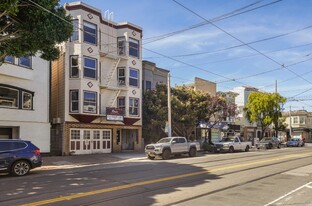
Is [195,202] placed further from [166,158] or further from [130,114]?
[130,114]

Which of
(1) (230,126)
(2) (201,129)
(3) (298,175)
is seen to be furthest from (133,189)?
(1) (230,126)

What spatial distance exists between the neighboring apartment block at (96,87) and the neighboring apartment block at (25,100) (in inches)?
82.9

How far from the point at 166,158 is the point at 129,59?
1187 centimetres

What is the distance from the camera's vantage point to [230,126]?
5425cm

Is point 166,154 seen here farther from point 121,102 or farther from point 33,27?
point 33,27

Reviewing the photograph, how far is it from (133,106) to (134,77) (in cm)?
277

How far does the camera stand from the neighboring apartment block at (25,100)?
2500 cm

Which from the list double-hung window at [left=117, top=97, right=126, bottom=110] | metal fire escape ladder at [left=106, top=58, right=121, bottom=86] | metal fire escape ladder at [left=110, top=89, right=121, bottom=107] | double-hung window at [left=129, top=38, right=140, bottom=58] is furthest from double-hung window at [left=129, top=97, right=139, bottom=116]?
double-hung window at [left=129, top=38, right=140, bottom=58]

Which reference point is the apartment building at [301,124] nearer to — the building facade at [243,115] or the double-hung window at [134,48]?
the building facade at [243,115]

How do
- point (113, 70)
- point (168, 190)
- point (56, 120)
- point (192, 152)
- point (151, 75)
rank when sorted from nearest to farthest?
point (168, 190)
point (192, 152)
point (56, 120)
point (113, 70)
point (151, 75)

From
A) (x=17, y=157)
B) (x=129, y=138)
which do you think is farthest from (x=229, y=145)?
(x=17, y=157)

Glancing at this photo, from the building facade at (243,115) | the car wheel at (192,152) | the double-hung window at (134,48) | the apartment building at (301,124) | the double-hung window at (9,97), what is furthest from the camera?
the apartment building at (301,124)

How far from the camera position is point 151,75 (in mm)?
40500

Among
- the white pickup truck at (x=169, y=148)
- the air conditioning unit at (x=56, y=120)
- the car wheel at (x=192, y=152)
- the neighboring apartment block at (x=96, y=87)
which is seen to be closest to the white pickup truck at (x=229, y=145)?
the car wheel at (x=192, y=152)
